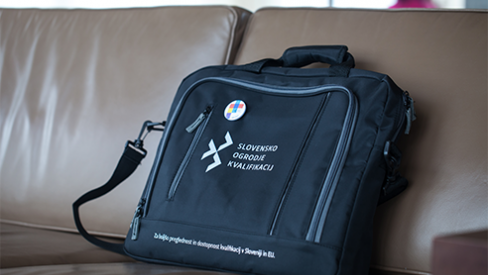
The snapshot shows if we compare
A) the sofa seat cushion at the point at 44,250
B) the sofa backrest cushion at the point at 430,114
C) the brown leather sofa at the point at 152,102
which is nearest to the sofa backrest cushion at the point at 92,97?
the brown leather sofa at the point at 152,102

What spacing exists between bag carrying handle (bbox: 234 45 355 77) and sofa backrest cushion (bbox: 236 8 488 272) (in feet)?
0.33

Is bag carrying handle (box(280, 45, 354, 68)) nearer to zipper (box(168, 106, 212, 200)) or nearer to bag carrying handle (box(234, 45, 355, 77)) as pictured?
bag carrying handle (box(234, 45, 355, 77))

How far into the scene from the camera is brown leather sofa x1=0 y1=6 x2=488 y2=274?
657mm

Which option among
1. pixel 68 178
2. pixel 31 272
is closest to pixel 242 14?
pixel 68 178

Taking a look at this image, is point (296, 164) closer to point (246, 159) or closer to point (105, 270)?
point (246, 159)

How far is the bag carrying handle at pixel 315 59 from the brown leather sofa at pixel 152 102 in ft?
0.34

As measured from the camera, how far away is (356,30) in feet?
2.78

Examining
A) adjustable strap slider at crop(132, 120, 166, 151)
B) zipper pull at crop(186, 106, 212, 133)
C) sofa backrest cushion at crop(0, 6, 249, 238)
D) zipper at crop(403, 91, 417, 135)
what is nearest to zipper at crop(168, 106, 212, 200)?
zipper pull at crop(186, 106, 212, 133)

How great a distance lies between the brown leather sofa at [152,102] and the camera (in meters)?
0.66

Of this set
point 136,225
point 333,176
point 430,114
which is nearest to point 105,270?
point 136,225

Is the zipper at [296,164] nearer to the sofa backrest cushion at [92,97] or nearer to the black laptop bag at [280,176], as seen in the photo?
the black laptop bag at [280,176]

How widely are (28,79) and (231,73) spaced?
639 mm

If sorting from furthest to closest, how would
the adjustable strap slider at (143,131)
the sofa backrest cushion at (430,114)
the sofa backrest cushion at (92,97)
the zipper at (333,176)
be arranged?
the sofa backrest cushion at (92,97) → the adjustable strap slider at (143,131) → the sofa backrest cushion at (430,114) → the zipper at (333,176)

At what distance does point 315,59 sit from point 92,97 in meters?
0.57
